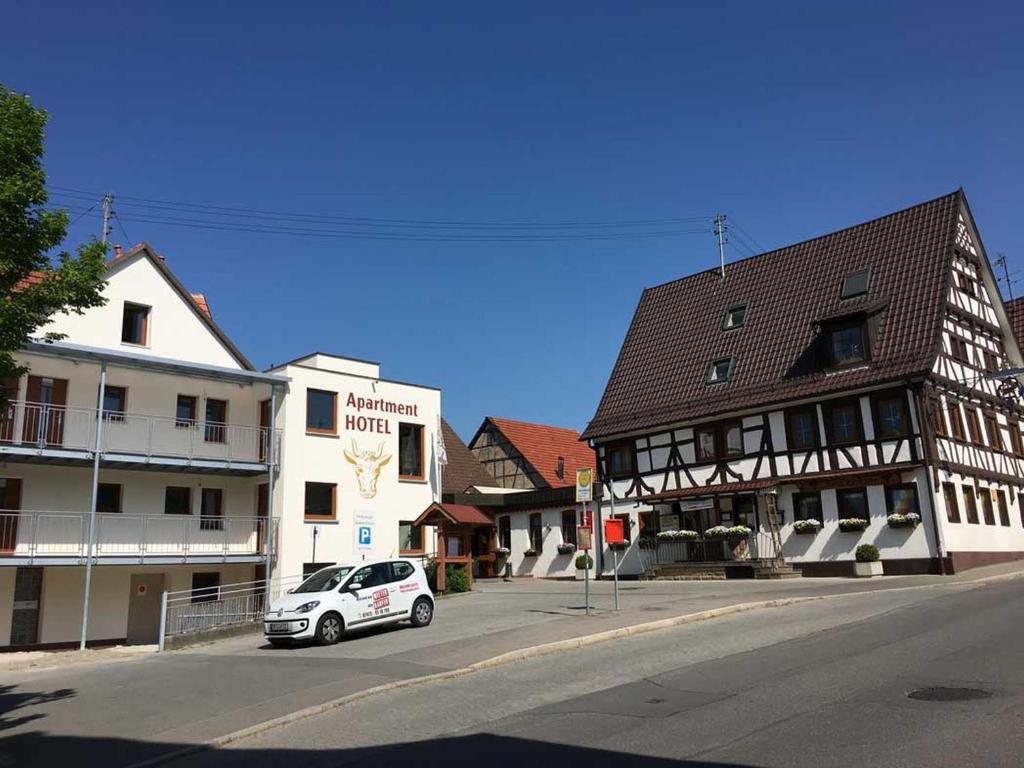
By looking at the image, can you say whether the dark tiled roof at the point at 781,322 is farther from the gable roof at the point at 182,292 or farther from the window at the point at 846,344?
the gable roof at the point at 182,292

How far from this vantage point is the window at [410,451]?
32719mm

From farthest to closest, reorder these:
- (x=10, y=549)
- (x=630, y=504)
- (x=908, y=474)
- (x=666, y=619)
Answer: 1. (x=630, y=504)
2. (x=908, y=474)
3. (x=10, y=549)
4. (x=666, y=619)

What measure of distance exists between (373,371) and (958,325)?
70.5ft

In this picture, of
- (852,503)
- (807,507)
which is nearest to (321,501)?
(807,507)

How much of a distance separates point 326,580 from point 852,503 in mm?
18319

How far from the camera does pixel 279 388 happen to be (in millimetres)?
29453

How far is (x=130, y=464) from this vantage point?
85.7ft

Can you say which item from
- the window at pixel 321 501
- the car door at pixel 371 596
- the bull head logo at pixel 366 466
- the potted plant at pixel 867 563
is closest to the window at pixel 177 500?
the window at pixel 321 501

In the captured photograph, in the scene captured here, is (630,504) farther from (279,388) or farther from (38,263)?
(38,263)

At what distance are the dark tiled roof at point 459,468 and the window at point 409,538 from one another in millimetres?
10603

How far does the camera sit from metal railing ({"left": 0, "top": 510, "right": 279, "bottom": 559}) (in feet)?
79.3

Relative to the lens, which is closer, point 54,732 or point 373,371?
point 54,732

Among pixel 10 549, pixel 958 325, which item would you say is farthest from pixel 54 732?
pixel 958 325

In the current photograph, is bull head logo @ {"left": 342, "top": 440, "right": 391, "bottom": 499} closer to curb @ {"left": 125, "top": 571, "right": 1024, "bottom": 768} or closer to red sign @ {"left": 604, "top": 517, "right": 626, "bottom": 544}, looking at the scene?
red sign @ {"left": 604, "top": 517, "right": 626, "bottom": 544}
